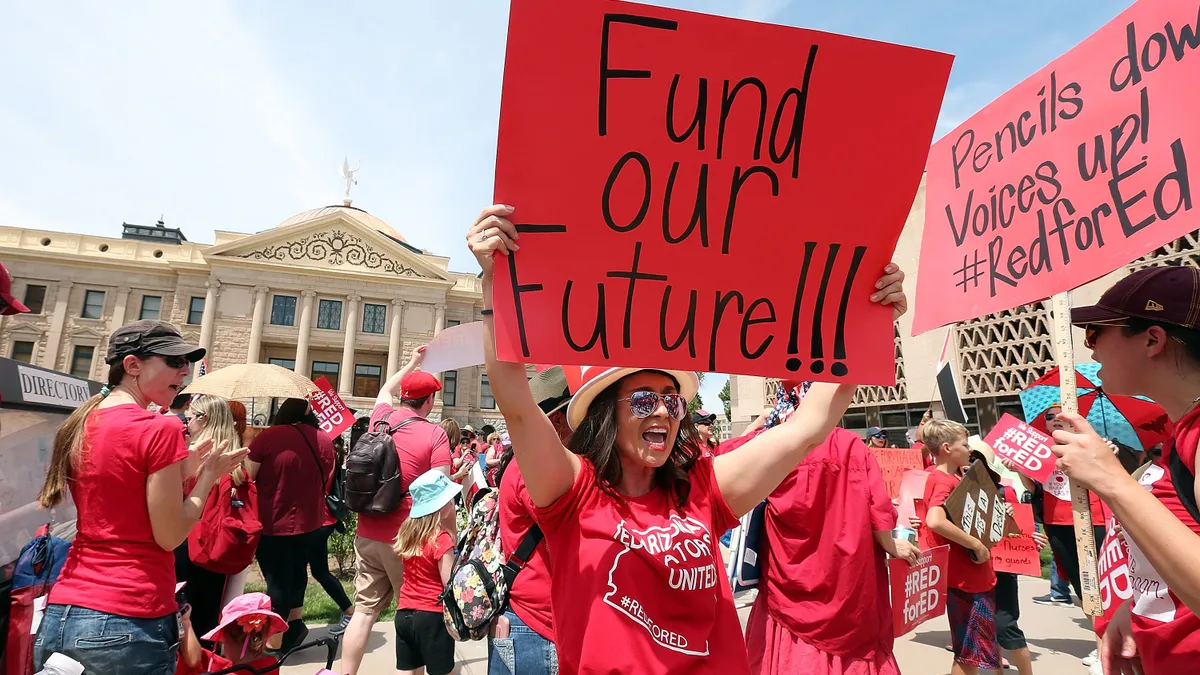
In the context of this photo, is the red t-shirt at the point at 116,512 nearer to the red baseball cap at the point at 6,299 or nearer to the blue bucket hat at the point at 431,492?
the red baseball cap at the point at 6,299

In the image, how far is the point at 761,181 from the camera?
1800mm

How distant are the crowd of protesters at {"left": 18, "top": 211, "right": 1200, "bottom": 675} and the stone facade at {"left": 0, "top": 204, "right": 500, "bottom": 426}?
34686 millimetres

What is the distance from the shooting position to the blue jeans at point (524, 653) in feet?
7.35

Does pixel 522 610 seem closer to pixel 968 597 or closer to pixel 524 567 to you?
pixel 524 567

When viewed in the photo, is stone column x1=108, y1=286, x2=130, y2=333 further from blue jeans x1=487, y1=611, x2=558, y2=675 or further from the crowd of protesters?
blue jeans x1=487, y1=611, x2=558, y2=675

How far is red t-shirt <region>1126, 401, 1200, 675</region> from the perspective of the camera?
1.53 metres

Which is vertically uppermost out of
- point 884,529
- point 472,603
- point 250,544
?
point 884,529

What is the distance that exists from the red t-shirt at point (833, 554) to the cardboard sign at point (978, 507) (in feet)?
3.73

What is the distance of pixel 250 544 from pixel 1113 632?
4513mm

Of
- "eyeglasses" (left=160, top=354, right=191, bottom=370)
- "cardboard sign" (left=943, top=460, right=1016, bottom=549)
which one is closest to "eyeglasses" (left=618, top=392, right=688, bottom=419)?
"eyeglasses" (left=160, top=354, right=191, bottom=370)

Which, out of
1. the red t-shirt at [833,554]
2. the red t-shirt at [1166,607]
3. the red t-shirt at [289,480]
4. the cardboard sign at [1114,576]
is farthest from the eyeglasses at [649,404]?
the red t-shirt at [289,480]

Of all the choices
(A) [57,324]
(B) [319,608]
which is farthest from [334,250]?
(B) [319,608]

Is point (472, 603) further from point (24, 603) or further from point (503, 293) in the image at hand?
point (24, 603)

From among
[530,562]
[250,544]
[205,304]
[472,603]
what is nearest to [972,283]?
[530,562]
